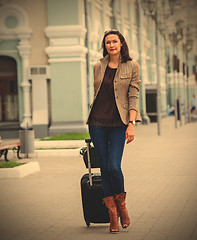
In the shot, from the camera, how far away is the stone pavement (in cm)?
683

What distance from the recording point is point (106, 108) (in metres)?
6.65

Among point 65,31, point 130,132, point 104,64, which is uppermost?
point 65,31

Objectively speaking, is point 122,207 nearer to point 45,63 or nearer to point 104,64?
point 104,64

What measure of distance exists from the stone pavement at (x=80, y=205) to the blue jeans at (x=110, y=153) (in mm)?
482

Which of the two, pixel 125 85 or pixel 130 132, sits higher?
pixel 125 85

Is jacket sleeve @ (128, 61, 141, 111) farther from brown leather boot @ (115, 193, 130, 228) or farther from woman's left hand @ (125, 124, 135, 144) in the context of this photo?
brown leather boot @ (115, 193, 130, 228)

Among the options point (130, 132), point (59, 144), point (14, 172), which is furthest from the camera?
point (59, 144)

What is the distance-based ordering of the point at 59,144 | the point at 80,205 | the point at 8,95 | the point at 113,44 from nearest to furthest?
the point at 113,44 < the point at 80,205 < the point at 59,144 < the point at 8,95

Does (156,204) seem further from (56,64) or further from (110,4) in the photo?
(110,4)

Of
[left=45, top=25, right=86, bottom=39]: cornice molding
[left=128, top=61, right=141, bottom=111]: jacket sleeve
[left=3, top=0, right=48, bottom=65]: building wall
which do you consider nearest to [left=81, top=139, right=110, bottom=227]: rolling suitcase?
[left=128, top=61, right=141, bottom=111]: jacket sleeve

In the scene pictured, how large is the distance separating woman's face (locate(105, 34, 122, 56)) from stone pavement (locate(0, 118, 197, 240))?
1.81m

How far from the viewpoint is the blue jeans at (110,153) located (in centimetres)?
657

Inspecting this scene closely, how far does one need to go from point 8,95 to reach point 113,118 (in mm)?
21482

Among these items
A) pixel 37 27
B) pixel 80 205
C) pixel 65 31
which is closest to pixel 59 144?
pixel 65 31
